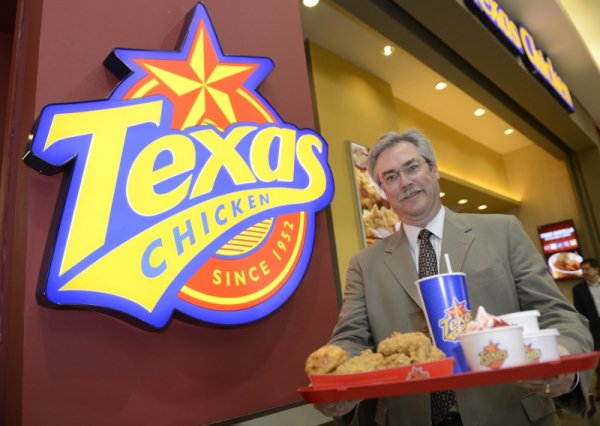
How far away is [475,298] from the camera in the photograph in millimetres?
1427

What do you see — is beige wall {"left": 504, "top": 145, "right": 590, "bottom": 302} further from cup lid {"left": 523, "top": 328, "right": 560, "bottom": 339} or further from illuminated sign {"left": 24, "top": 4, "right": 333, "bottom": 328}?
cup lid {"left": 523, "top": 328, "right": 560, "bottom": 339}

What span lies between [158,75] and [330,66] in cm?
339

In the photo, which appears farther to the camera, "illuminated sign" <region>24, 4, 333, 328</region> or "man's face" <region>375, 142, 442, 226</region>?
"man's face" <region>375, 142, 442, 226</region>

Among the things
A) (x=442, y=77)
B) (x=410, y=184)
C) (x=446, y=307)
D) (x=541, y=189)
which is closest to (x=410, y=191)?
(x=410, y=184)

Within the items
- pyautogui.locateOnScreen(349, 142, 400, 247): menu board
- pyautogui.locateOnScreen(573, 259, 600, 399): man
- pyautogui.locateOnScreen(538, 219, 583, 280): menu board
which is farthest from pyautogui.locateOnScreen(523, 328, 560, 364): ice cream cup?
pyautogui.locateOnScreen(538, 219, 583, 280): menu board

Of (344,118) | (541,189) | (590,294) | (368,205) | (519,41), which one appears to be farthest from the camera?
(541,189)

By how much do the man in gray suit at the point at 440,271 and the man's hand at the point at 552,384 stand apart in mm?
114

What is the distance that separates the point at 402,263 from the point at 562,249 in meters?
7.82

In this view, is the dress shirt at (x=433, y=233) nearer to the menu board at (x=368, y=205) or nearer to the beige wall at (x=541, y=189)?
the menu board at (x=368, y=205)

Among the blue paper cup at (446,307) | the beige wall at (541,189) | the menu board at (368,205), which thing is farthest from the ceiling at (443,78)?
the blue paper cup at (446,307)

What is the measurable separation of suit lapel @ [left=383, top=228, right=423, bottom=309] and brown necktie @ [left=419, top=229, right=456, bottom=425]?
1.4 inches

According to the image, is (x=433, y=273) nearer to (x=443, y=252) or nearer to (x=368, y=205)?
(x=443, y=252)

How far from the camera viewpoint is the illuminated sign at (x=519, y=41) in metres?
4.14

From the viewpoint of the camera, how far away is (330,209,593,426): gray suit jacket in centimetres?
129
